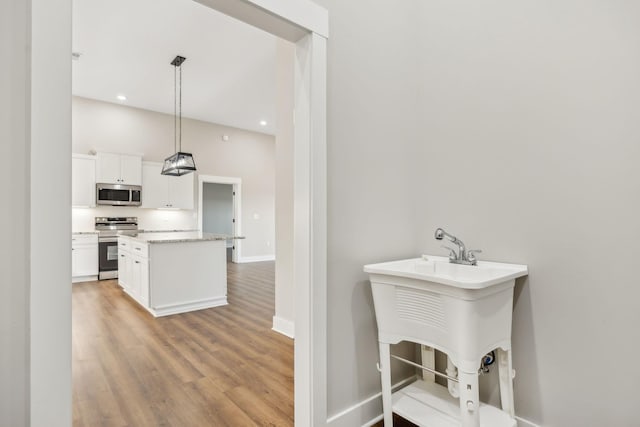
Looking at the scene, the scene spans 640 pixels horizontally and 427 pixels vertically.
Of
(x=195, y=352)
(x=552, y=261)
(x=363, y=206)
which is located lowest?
(x=195, y=352)

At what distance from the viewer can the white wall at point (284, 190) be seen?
3.17m

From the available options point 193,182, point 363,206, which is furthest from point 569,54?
point 193,182

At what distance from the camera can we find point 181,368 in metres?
2.51

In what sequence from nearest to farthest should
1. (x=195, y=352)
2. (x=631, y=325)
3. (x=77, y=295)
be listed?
(x=631, y=325), (x=195, y=352), (x=77, y=295)

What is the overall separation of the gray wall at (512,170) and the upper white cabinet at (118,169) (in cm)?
580

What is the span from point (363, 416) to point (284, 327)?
5.06 feet

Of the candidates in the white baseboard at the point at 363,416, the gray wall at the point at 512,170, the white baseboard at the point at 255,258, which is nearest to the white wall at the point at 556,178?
the gray wall at the point at 512,170

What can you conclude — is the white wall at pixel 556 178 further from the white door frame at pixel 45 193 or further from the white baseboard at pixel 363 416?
Answer: the white door frame at pixel 45 193

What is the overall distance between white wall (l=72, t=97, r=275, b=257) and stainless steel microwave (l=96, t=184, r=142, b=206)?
1.19ft

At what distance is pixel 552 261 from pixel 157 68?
5341mm

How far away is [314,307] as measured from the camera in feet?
5.33

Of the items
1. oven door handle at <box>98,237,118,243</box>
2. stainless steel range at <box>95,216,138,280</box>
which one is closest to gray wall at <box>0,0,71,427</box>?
stainless steel range at <box>95,216,138,280</box>

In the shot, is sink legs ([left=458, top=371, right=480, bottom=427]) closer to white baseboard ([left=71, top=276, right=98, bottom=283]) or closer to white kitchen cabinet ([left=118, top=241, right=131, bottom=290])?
white kitchen cabinet ([left=118, top=241, right=131, bottom=290])

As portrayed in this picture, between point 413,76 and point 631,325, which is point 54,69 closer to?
point 413,76
